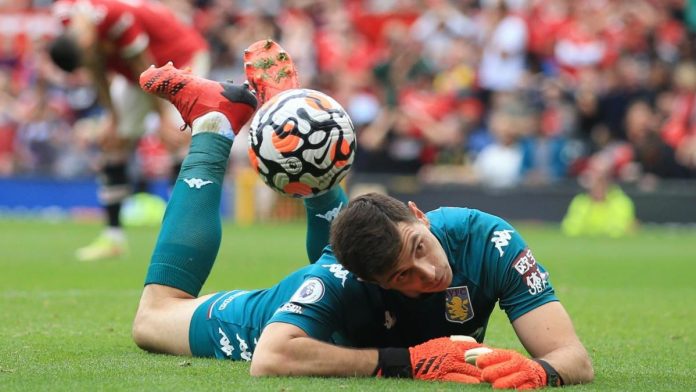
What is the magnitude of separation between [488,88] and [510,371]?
51.6 ft

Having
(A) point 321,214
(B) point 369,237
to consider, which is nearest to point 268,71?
(A) point 321,214

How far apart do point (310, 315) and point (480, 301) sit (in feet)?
2.31

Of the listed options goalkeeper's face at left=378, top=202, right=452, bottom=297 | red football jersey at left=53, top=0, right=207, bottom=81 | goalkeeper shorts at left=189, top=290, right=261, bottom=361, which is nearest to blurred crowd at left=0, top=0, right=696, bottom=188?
red football jersey at left=53, top=0, right=207, bottom=81

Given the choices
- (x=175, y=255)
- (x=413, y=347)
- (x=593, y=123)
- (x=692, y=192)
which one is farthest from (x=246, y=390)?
(x=593, y=123)

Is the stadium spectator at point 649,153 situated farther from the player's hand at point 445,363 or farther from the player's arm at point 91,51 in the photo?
the player's hand at point 445,363

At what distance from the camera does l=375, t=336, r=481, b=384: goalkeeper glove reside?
4750mm

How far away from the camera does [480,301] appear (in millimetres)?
4871

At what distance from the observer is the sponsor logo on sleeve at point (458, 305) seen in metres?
4.79

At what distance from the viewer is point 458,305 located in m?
4.84

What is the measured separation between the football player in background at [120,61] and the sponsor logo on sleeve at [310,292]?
21.6 ft

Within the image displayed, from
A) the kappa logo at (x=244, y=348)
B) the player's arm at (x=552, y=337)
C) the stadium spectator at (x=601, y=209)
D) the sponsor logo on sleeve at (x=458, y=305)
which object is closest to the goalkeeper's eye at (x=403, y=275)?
the sponsor logo on sleeve at (x=458, y=305)

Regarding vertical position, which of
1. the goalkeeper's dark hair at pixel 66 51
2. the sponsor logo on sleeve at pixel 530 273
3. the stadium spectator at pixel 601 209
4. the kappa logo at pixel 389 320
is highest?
the goalkeeper's dark hair at pixel 66 51

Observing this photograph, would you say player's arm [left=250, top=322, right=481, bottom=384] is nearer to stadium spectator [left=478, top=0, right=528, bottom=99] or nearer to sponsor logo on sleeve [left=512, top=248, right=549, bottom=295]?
sponsor logo on sleeve [left=512, top=248, right=549, bottom=295]

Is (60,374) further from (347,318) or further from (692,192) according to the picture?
(692,192)
